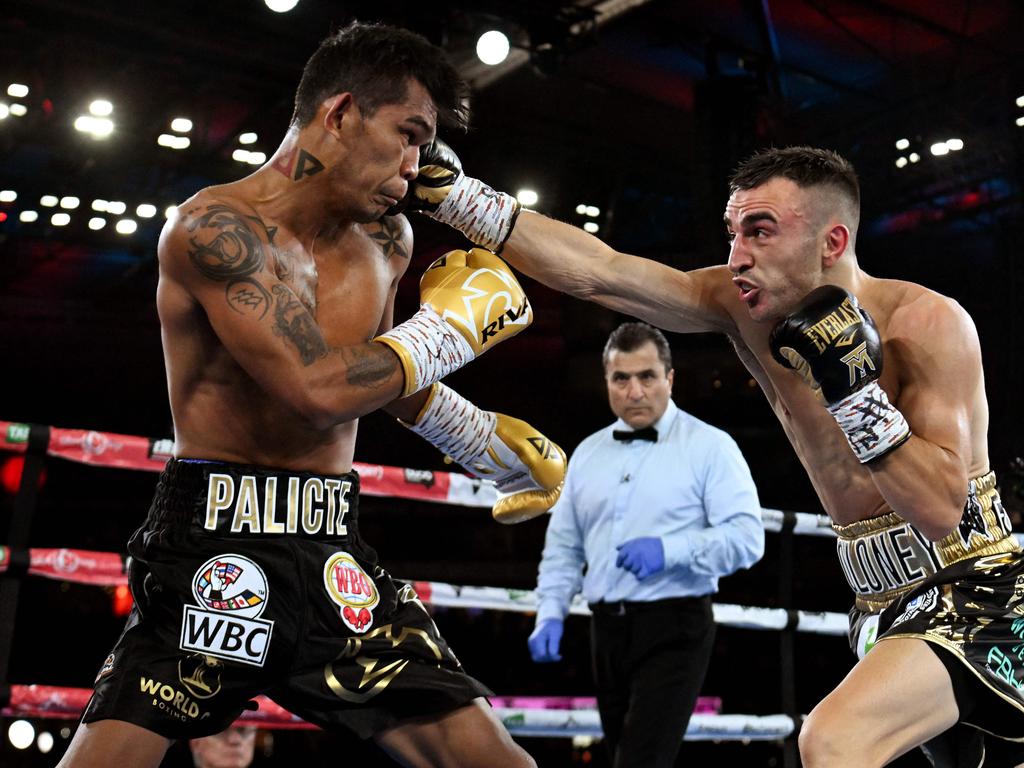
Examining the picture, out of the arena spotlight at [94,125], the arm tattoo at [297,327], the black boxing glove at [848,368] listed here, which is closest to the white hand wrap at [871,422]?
the black boxing glove at [848,368]

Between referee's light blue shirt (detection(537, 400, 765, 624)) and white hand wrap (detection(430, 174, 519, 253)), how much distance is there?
117cm

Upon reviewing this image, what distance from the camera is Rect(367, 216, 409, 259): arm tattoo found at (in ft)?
6.38

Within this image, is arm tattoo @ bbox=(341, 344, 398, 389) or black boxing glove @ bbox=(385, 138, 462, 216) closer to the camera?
arm tattoo @ bbox=(341, 344, 398, 389)

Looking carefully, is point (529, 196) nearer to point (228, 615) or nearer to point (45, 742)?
point (45, 742)

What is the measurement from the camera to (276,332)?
159cm

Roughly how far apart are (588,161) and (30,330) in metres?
6.29

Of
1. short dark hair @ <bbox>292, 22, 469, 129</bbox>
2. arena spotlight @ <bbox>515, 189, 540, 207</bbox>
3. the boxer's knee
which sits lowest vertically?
the boxer's knee

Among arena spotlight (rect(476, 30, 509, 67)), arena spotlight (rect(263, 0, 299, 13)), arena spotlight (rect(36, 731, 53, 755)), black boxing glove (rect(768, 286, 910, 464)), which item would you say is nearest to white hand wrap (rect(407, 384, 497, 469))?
black boxing glove (rect(768, 286, 910, 464))

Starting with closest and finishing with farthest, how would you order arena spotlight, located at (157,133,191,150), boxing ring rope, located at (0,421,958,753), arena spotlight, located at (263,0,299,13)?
boxing ring rope, located at (0,421,958,753) < arena spotlight, located at (263,0,299,13) < arena spotlight, located at (157,133,191,150)

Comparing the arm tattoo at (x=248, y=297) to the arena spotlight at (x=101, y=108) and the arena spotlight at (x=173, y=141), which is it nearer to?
the arena spotlight at (x=101, y=108)

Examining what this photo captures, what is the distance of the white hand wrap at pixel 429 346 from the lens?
65.2 inches

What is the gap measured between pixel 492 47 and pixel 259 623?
16.5ft

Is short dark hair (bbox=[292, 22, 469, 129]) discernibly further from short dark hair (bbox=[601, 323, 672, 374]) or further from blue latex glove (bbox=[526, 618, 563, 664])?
blue latex glove (bbox=[526, 618, 563, 664])

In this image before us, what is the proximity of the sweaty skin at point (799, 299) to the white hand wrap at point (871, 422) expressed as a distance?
0.02 m
